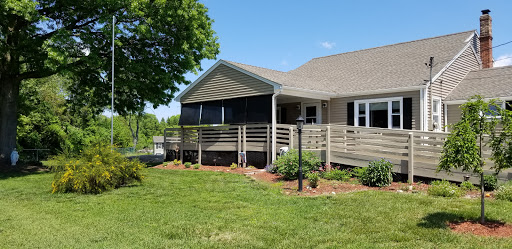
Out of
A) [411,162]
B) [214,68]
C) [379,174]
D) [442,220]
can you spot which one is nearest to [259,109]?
[214,68]

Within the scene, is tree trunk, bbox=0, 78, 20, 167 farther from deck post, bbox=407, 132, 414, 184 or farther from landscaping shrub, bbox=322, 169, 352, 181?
deck post, bbox=407, 132, 414, 184

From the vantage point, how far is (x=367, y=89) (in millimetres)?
14781

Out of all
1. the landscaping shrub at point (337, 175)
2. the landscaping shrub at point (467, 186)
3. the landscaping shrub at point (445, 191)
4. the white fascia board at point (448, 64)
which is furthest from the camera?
the white fascia board at point (448, 64)

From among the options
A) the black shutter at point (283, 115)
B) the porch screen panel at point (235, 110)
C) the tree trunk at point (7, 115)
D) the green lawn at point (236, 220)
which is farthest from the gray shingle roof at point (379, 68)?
the tree trunk at point (7, 115)

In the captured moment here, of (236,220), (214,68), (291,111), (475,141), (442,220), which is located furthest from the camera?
(291,111)

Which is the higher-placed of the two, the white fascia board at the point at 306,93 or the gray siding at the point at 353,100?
the white fascia board at the point at 306,93

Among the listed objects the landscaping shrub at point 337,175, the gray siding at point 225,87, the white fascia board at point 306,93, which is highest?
the gray siding at point 225,87

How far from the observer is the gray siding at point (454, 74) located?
14.3 m

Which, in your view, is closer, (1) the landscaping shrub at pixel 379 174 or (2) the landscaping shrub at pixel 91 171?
(1) the landscaping shrub at pixel 379 174

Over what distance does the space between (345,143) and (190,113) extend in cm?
860

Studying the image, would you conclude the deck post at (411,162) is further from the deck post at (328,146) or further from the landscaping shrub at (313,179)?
the deck post at (328,146)

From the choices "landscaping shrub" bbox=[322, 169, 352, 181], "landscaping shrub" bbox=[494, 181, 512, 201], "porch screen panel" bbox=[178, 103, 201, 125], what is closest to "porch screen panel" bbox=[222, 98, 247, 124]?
"porch screen panel" bbox=[178, 103, 201, 125]

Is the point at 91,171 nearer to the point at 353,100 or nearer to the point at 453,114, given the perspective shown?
the point at 353,100

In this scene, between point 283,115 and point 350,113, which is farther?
point 283,115
